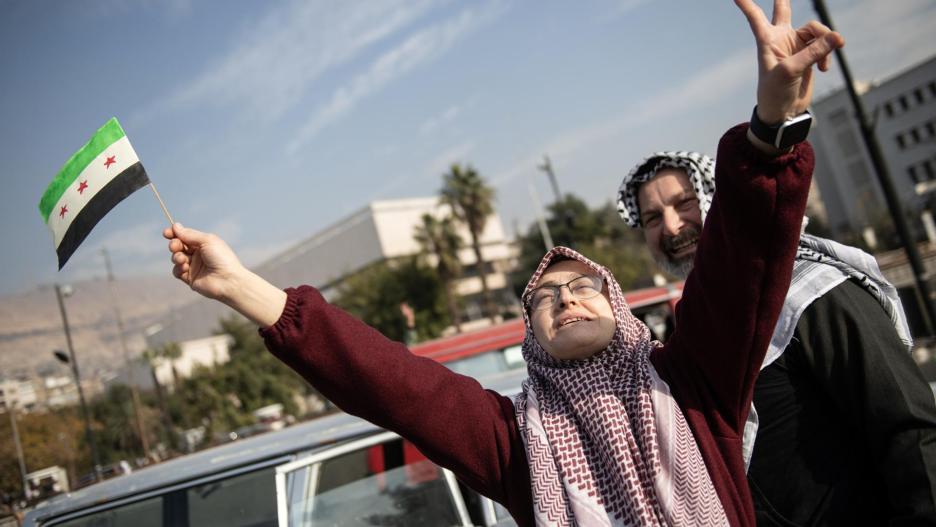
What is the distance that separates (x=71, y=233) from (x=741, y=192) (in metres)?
1.69

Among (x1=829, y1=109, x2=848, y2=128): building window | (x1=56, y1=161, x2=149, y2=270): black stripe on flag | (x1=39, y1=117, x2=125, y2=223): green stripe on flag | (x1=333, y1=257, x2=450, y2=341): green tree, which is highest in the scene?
(x1=829, y1=109, x2=848, y2=128): building window

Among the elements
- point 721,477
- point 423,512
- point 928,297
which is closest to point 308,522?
point 423,512

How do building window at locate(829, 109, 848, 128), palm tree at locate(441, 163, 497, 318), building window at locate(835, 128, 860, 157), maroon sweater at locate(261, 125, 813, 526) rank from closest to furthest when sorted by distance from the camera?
1. maroon sweater at locate(261, 125, 813, 526)
2. palm tree at locate(441, 163, 497, 318)
3. building window at locate(835, 128, 860, 157)
4. building window at locate(829, 109, 848, 128)

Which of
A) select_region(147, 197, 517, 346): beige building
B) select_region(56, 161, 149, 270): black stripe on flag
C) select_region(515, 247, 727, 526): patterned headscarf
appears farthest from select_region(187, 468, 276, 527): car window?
select_region(147, 197, 517, 346): beige building

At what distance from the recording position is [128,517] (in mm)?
3541

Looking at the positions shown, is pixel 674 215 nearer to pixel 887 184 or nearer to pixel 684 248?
pixel 684 248

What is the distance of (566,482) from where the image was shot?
5.38 ft

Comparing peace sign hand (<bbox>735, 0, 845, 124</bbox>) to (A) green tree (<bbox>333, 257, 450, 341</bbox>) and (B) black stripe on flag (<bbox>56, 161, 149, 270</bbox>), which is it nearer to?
(B) black stripe on flag (<bbox>56, 161, 149, 270</bbox>)

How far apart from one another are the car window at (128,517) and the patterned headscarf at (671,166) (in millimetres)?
2755

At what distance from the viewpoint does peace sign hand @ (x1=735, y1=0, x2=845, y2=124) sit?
128cm

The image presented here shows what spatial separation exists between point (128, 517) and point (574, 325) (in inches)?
115

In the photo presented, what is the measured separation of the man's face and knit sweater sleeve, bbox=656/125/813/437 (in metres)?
0.55

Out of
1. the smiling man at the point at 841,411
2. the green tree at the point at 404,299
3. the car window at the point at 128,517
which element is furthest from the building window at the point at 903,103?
the car window at the point at 128,517

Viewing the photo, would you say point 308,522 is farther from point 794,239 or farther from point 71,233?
Answer: point 794,239
